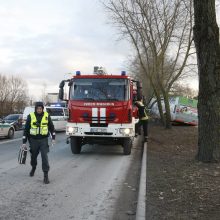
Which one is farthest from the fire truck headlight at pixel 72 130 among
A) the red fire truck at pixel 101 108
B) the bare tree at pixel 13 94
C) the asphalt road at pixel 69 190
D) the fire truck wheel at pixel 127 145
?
the bare tree at pixel 13 94

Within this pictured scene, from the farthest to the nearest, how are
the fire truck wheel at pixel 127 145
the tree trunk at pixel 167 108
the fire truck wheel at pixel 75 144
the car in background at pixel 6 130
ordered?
1. the tree trunk at pixel 167 108
2. the car in background at pixel 6 130
3. the fire truck wheel at pixel 75 144
4. the fire truck wheel at pixel 127 145

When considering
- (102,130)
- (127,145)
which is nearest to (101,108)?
(102,130)

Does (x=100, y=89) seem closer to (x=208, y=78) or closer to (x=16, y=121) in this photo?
(x=208, y=78)

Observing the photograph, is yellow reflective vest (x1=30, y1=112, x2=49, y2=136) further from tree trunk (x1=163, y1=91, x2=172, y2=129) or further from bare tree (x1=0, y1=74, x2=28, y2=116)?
bare tree (x1=0, y1=74, x2=28, y2=116)

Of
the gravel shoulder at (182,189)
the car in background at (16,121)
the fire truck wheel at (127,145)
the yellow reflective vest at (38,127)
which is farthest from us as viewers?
the car in background at (16,121)

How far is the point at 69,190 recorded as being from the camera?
8875 mm

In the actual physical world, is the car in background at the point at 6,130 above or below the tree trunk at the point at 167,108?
below

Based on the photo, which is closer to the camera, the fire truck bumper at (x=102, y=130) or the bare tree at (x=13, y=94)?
the fire truck bumper at (x=102, y=130)

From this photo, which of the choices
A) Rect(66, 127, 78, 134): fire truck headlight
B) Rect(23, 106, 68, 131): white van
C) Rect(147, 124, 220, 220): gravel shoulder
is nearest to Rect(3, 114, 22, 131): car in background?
Rect(23, 106, 68, 131): white van

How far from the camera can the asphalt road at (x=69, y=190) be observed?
7.05m

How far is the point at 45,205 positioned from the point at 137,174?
4.28 m

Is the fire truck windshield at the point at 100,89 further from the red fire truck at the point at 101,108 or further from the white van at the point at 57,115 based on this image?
the white van at the point at 57,115

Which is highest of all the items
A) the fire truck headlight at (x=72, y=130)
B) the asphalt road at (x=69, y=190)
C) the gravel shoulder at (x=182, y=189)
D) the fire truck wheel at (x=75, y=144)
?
the fire truck headlight at (x=72, y=130)

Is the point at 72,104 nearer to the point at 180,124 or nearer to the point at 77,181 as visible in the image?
the point at 77,181
